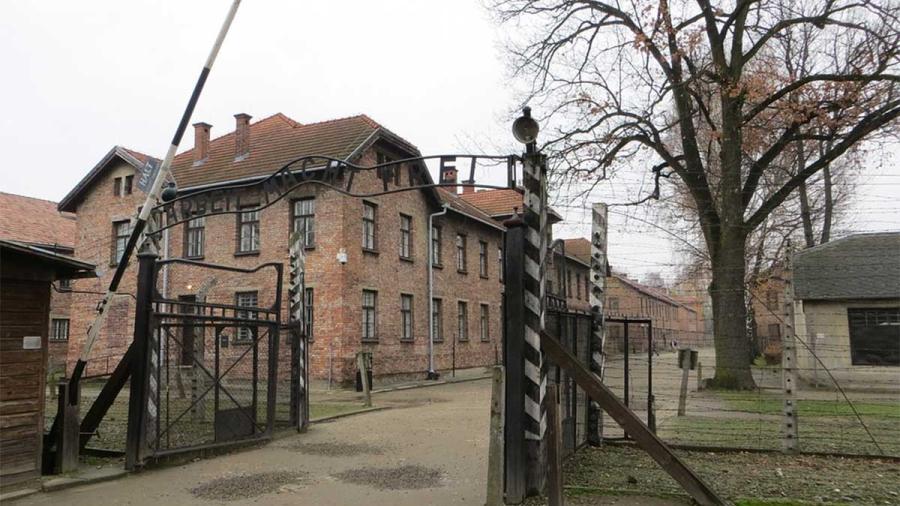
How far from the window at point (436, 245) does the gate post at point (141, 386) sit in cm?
2028

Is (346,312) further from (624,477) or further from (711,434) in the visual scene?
(624,477)

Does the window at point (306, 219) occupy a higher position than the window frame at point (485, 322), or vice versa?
the window at point (306, 219)

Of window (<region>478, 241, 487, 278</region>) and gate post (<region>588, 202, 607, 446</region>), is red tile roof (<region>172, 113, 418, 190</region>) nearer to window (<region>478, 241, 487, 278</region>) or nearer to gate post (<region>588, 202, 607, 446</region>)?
window (<region>478, 241, 487, 278</region>)

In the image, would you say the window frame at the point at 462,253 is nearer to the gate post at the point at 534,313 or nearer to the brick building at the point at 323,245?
the brick building at the point at 323,245

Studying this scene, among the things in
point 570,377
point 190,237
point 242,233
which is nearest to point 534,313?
point 570,377

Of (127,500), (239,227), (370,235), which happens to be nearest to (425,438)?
(127,500)

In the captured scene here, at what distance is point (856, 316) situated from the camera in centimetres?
2291

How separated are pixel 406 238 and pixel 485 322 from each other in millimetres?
8561

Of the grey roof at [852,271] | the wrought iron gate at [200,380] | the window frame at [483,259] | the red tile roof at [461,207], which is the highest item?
the red tile roof at [461,207]

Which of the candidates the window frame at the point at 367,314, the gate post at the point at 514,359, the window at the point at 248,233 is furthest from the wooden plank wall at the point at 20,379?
the window at the point at 248,233

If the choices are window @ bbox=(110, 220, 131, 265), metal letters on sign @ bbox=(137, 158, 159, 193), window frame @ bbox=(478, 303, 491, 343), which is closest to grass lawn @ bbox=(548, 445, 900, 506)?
metal letters on sign @ bbox=(137, 158, 159, 193)

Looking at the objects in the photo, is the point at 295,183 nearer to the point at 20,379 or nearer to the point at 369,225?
the point at 20,379

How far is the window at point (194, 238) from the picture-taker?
25.5 meters

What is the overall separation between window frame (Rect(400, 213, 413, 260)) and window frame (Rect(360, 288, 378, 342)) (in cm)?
264
